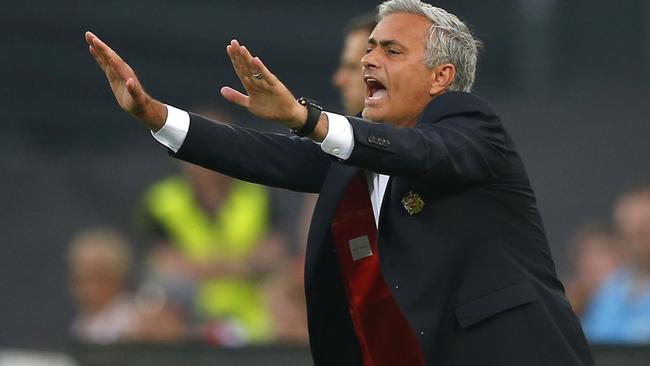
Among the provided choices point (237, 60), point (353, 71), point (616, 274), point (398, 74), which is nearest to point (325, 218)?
point (398, 74)

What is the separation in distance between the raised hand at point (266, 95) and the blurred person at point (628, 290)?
3517mm

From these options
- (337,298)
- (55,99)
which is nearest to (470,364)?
(337,298)

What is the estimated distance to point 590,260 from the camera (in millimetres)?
7410

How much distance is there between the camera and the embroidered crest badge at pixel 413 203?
414 centimetres

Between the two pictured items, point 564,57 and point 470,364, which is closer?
point 470,364

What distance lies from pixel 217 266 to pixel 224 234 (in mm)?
168

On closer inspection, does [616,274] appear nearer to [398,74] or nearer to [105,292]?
[105,292]

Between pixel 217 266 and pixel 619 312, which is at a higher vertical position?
pixel 217 266

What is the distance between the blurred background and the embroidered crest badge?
322cm

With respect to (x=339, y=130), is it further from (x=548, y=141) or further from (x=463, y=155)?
(x=548, y=141)

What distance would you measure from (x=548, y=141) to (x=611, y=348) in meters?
1.48

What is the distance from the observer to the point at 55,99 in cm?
758

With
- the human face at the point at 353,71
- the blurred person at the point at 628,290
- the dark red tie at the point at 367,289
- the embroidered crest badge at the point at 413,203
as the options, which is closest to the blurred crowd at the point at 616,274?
the blurred person at the point at 628,290

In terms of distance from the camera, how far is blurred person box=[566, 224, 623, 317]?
24.1 feet
